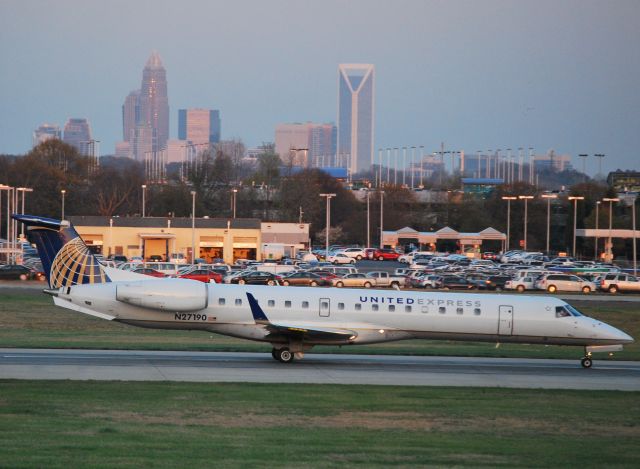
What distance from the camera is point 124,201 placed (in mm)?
131750

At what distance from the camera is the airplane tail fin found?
2969cm

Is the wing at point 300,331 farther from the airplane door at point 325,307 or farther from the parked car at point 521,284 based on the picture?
the parked car at point 521,284

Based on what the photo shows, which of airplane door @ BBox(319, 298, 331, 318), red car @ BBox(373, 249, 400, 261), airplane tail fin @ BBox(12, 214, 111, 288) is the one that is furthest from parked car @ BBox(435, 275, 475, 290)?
airplane tail fin @ BBox(12, 214, 111, 288)

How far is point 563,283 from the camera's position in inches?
2638

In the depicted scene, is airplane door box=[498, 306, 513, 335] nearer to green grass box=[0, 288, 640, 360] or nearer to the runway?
the runway

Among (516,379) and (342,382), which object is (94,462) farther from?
(516,379)

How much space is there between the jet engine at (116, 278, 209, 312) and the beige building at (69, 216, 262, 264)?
60767mm

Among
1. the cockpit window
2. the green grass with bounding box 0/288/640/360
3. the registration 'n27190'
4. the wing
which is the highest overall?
the cockpit window

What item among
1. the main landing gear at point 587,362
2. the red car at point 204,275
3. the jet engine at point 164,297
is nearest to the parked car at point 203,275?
the red car at point 204,275

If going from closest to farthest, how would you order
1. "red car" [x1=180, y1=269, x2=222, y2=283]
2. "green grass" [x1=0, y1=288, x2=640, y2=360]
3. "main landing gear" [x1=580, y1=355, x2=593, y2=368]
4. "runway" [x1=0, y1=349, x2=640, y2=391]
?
"runway" [x1=0, y1=349, x2=640, y2=391] → "main landing gear" [x1=580, y1=355, x2=593, y2=368] → "green grass" [x1=0, y1=288, x2=640, y2=360] → "red car" [x1=180, y1=269, x2=222, y2=283]

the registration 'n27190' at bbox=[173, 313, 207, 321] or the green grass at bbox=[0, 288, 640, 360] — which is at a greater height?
the registration 'n27190' at bbox=[173, 313, 207, 321]

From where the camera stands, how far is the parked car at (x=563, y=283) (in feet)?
218

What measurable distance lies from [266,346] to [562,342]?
392 inches

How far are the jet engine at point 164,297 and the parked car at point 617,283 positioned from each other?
4621cm
